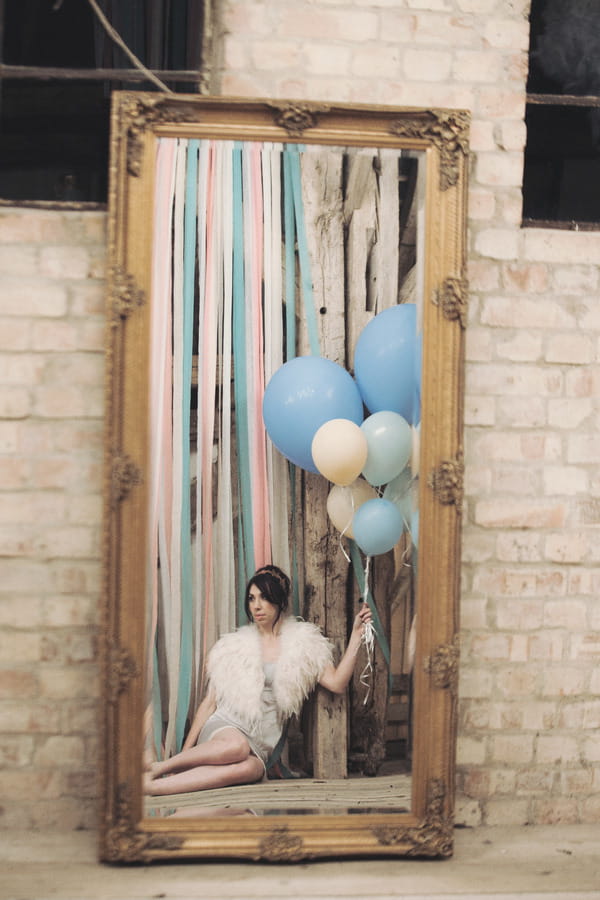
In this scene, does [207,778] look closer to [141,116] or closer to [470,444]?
[470,444]

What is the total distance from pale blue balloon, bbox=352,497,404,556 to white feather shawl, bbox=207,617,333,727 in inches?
15.4

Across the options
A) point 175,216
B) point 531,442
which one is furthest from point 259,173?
point 531,442

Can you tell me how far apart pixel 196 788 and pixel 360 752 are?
53 centimetres

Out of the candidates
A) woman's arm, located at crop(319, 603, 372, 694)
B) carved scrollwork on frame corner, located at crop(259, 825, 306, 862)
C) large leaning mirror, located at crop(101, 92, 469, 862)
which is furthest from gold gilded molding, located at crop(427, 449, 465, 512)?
carved scrollwork on frame corner, located at crop(259, 825, 306, 862)

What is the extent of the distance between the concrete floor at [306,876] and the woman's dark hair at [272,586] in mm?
743

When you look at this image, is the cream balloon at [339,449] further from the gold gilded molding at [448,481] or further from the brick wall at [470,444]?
the brick wall at [470,444]

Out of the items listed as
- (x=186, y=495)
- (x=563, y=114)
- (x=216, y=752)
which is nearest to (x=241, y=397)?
(x=186, y=495)

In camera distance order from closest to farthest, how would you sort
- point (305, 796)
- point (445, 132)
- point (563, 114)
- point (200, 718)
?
1. point (445, 132)
2. point (305, 796)
3. point (200, 718)
4. point (563, 114)

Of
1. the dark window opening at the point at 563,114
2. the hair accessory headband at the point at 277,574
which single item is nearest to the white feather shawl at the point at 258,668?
the hair accessory headband at the point at 277,574

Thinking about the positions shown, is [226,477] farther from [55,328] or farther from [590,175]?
[590,175]

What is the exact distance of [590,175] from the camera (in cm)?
288

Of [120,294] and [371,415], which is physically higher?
[120,294]

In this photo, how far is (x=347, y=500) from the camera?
2469mm

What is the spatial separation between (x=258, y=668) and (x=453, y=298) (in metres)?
1.30
